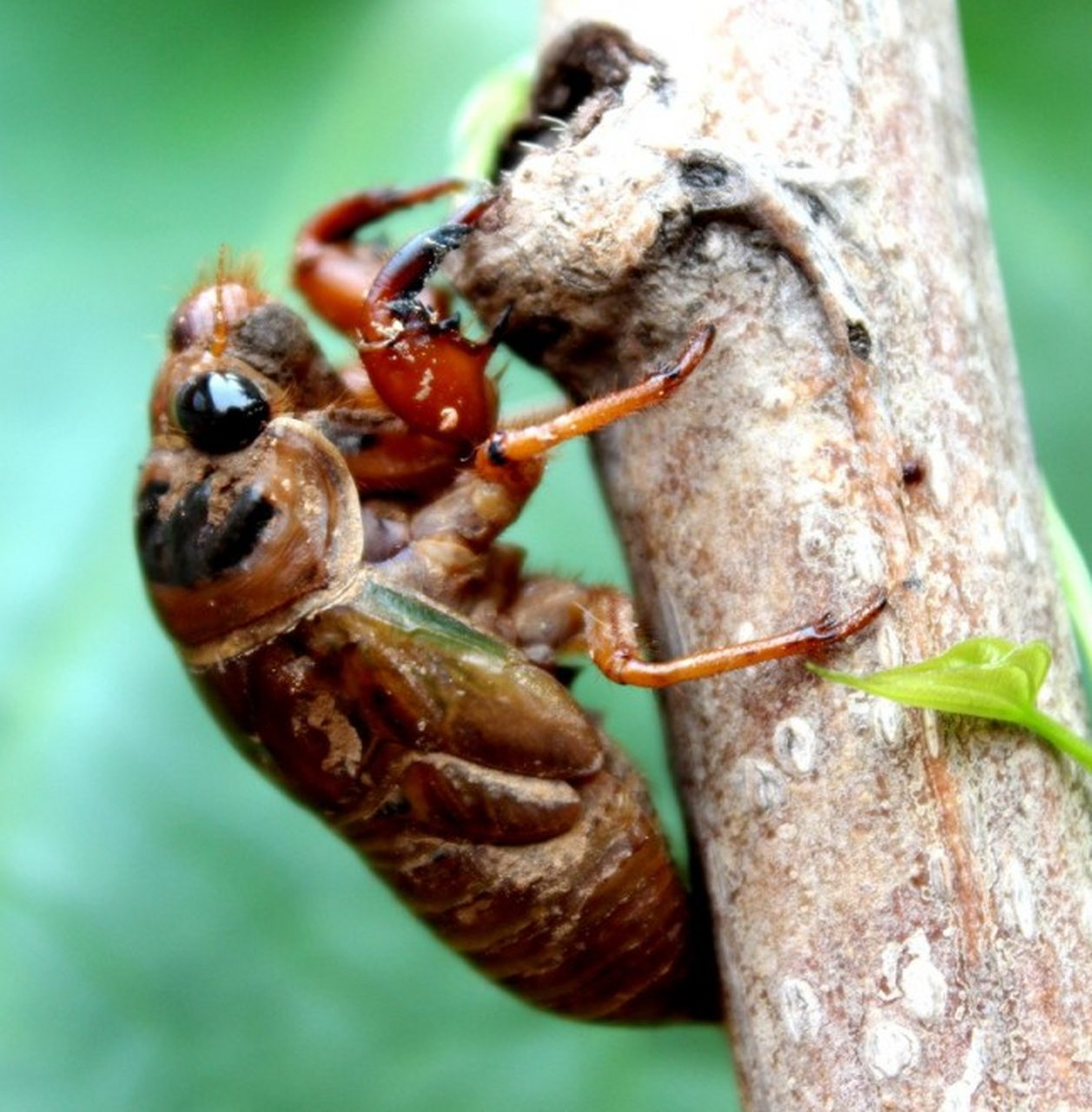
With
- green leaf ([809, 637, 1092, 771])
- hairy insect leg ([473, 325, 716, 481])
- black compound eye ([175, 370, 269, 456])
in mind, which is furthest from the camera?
black compound eye ([175, 370, 269, 456])

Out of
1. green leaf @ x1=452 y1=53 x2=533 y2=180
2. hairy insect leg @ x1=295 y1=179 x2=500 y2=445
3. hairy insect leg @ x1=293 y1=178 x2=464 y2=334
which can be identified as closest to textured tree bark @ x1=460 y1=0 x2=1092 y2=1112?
hairy insect leg @ x1=295 y1=179 x2=500 y2=445

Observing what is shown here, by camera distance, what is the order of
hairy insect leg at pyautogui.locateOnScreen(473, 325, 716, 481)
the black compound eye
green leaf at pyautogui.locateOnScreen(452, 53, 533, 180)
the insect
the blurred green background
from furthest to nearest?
the blurred green background, green leaf at pyautogui.locateOnScreen(452, 53, 533, 180), the black compound eye, the insect, hairy insect leg at pyautogui.locateOnScreen(473, 325, 716, 481)

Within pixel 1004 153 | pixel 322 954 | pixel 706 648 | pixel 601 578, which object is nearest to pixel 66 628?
pixel 322 954

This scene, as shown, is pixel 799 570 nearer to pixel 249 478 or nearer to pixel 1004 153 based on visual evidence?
pixel 249 478

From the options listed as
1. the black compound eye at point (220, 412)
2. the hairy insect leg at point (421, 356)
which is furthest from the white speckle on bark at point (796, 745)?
Result: the black compound eye at point (220, 412)

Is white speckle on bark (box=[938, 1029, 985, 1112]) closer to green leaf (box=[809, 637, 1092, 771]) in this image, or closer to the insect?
green leaf (box=[809, 637, 1092, 771])

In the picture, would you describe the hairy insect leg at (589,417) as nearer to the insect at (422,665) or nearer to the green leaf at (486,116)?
the insect at (422,665)
